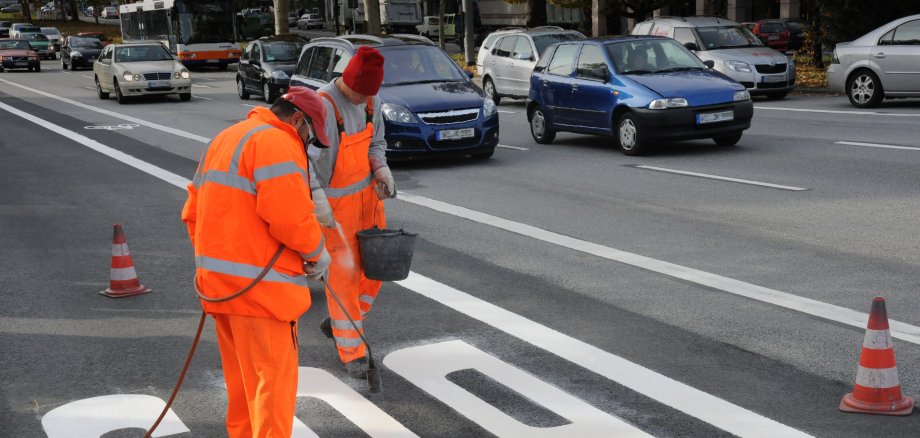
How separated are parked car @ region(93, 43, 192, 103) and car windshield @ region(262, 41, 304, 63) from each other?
87.1 inches

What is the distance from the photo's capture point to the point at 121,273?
783 centimetres

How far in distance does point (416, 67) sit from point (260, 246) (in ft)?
37.8

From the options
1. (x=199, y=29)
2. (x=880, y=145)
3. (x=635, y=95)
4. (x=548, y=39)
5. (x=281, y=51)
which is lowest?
(x=880, y=145)

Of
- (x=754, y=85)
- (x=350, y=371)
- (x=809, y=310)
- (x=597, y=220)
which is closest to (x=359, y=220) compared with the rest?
(x=350, y=371)

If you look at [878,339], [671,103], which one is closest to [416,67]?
[671,103]

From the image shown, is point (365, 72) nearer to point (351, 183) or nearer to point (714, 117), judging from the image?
point (351, 183)

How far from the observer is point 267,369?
399 cm

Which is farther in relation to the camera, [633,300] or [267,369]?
[633,300]

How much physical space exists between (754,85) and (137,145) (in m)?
Answer: 12.9

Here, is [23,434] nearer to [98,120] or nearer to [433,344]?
[433,344]

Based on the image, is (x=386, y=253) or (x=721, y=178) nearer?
(x=386, y=253)

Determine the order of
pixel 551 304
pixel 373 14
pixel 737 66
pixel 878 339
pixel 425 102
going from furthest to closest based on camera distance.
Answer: pixel 373 14
pixel 737 66
pixel 425 102
pixel 551 304
pixel 878 339

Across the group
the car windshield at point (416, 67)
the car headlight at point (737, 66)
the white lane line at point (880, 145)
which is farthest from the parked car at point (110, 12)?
the white lane line at point (880, 145)

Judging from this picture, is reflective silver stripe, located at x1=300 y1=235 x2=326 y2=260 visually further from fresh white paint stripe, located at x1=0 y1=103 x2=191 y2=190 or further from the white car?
the white car
